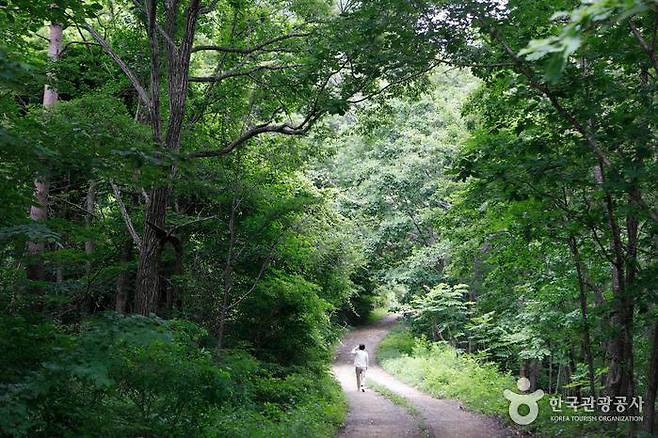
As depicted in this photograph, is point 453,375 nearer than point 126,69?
No

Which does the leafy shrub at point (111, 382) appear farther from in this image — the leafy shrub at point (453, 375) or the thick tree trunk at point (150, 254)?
the leafy shrub at point (453, 375)

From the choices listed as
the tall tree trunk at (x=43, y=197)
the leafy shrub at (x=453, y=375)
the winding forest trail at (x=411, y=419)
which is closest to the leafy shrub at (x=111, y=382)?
the winding forest trail at (x=411, y=419)

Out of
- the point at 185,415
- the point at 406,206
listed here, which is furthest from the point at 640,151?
the point at 406,206

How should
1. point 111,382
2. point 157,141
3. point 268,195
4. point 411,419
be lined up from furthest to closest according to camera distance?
point 411,419, point 268,195, point 157,141, point 111,382

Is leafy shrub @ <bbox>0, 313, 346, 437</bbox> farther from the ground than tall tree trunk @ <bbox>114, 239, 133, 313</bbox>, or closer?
→ closer

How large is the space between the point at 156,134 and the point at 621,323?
21.2 feet

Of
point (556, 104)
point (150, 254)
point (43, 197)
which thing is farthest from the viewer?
point (43, 197)

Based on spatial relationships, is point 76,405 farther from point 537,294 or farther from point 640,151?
point 537,294

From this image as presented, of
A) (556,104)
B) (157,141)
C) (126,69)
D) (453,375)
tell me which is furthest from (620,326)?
(453,375)

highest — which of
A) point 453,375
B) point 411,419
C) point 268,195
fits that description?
point 268,195

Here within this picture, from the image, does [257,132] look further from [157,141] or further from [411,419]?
[411,419]

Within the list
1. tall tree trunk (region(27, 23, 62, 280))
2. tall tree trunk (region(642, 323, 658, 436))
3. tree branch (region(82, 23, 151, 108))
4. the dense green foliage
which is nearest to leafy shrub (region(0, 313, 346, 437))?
the dense green foliage

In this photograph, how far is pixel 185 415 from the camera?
5.45 metres

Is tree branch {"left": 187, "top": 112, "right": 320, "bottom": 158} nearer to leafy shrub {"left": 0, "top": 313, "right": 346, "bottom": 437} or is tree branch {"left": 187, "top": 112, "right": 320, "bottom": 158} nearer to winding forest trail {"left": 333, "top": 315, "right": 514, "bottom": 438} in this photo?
leafy shrub {"left": 0, "top": 313, "right": 346, "bottom": 437}
